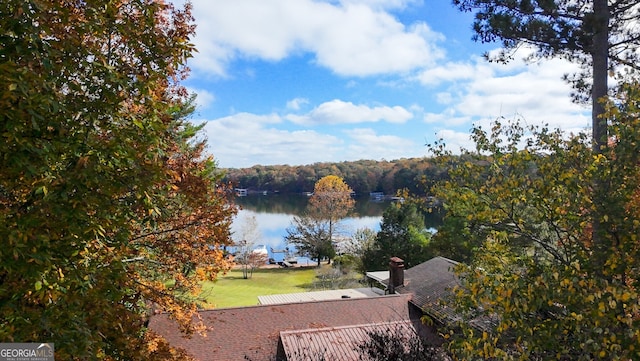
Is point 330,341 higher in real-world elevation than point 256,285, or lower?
higher

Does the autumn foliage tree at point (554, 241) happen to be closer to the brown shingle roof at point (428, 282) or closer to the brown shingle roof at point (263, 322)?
the brown shingle roof at point (263, 322)

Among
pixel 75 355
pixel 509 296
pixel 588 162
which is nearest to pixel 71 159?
pixel 75 355

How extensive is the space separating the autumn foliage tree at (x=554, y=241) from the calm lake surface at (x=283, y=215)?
117 ft

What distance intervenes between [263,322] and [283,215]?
60082mm

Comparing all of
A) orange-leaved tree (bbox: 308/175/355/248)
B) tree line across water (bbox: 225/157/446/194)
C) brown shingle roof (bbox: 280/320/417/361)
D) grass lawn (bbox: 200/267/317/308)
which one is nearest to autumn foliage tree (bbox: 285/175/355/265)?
orange-leaved tree (bbox: 308/175/355/248)

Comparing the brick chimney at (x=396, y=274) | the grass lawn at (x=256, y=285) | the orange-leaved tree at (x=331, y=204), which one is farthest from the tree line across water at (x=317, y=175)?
the brick chimney at (x=396, y=274)

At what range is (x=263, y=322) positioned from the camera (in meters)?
13.1

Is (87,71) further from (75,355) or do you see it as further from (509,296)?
(509,296)

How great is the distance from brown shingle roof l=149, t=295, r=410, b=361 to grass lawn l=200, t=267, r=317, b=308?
9.96 metres

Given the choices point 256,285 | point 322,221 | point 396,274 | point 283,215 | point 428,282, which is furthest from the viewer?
point 283,215

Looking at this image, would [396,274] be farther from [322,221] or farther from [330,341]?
[322,221]

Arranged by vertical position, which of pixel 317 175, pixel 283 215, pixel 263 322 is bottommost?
pixel 283 215

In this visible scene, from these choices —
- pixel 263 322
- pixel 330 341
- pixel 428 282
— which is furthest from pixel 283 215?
pixel 330 341

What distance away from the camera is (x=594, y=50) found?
6.49 metres
